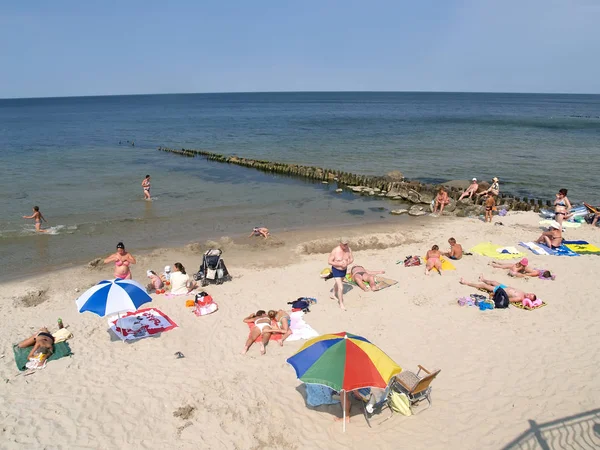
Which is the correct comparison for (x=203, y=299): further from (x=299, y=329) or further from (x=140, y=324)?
(x=299, y=329)

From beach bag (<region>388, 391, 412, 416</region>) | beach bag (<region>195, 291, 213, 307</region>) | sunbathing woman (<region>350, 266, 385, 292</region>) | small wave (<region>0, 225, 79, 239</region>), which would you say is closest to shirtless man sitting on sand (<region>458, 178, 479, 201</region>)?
sunbathing woman (<region>350, 266, 385, 292</region>)

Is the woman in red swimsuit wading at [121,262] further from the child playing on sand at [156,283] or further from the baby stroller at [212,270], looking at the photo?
the baby stroller at [212,270]

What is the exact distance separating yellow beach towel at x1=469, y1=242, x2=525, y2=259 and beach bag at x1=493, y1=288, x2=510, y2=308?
154 inches

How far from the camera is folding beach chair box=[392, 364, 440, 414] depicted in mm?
7199

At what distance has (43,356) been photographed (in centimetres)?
869

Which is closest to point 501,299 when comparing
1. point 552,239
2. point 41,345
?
point 552,239

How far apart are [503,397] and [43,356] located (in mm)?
8928

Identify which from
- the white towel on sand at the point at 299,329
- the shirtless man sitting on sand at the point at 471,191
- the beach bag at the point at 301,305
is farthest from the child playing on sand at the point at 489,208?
the white towel on sand at the point at 299,329

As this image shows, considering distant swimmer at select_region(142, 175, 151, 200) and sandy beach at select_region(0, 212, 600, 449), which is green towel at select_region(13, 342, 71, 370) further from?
distant swimmer at select_region(142, 175, 151, 200)

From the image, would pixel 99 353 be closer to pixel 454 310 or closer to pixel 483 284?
pixel 454 310

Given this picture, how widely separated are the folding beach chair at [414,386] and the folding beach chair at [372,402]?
10.4 inches

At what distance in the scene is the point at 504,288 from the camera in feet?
36.9

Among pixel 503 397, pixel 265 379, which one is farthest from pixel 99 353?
pixel 503 397

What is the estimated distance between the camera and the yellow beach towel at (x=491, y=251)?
14.3 m
